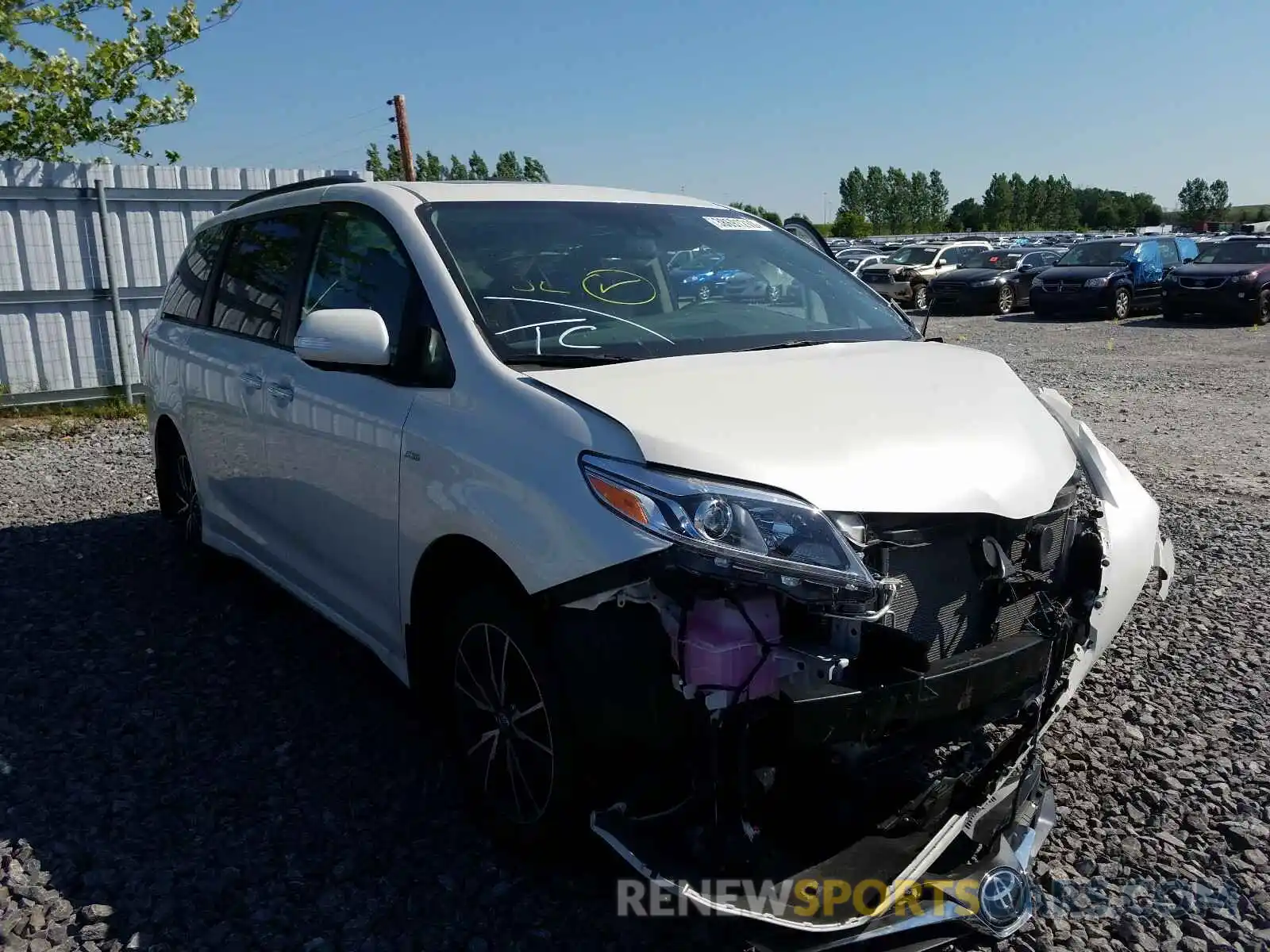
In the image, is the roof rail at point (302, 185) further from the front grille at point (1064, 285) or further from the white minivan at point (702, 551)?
the front grille at point (1064, 285)

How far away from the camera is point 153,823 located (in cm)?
309

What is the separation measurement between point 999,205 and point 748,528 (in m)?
120

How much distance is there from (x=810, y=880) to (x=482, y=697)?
108 cm

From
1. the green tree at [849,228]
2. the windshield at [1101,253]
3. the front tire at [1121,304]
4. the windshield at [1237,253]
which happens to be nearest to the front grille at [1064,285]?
the front tire at [1121,304]

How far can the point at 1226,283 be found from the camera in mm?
19344

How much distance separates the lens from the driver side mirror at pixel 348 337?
2992mm

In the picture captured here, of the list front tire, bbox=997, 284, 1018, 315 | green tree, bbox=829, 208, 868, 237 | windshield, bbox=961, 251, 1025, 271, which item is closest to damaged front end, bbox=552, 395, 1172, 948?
front tire, bbox=997, 284, 1018, 315

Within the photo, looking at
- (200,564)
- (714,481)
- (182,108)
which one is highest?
(182,108)

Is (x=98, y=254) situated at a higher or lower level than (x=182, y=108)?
lower

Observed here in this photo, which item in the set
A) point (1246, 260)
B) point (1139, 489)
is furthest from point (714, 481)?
point (1246, 260)

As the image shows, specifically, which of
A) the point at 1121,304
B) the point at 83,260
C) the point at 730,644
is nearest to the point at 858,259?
the point at 1121,304

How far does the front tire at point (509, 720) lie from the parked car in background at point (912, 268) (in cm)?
2223

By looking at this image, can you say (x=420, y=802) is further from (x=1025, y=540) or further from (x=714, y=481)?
(x=1025, y=540)
